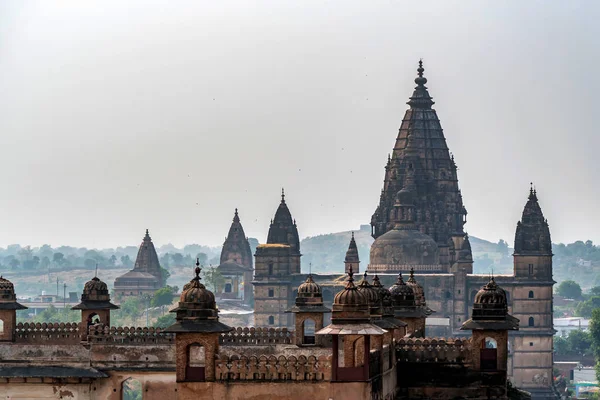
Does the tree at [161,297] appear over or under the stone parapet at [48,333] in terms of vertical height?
over

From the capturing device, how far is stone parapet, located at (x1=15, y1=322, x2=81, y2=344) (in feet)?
204

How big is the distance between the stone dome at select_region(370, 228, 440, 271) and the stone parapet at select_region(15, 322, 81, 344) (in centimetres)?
8456

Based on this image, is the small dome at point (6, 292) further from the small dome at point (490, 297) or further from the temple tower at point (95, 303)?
the small dome at point (490, 297)

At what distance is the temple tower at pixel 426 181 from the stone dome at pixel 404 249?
19.1 ft

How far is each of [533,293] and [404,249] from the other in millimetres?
8921

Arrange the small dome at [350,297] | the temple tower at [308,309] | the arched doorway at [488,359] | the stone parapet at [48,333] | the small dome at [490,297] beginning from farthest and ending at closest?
1. the stone parapet at [48,333]
2. the temple tower at [308,309]
3. the small dome at [490,297]
4. the arched doorway at [488,359]
5. the small dome at [350,297]

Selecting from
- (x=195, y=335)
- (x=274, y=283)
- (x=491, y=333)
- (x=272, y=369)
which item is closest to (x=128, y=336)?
(x=491, y=333)

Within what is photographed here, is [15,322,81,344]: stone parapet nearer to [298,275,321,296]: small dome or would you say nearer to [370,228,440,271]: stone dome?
[298,275,321,296]: small dome

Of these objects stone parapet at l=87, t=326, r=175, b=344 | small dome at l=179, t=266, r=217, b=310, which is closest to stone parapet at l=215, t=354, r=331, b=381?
small dome at l=179, t=266, r=217, b=310

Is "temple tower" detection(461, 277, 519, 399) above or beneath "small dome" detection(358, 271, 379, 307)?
beneath

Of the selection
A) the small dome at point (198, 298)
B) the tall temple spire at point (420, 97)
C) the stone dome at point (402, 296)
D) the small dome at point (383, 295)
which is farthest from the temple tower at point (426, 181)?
the small dome at point (198, 298)

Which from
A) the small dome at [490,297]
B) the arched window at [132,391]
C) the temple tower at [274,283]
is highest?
the temple tower at [274,283]

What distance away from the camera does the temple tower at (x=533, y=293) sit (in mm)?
145000

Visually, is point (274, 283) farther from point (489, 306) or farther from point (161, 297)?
point (489, 306)
